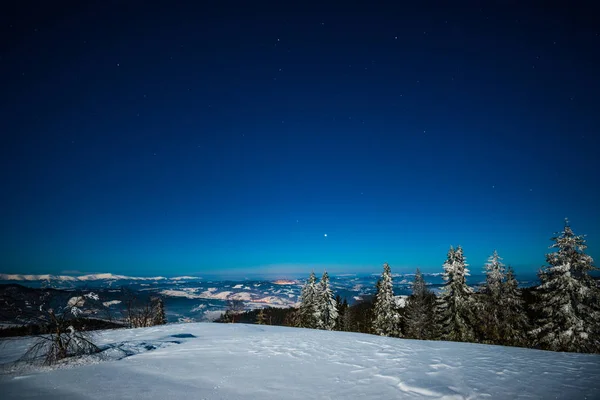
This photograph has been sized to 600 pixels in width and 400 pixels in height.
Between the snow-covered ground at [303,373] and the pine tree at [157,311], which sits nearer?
the snow-covered ground at [303,373]

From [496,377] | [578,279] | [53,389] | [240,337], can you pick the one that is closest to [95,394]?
[53,389]

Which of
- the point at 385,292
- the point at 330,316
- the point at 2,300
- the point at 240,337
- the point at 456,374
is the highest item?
the point at 2,300

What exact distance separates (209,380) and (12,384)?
3181 mm

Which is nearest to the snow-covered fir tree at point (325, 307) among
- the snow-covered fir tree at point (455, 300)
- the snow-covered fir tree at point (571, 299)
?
the snow-covered fir tree at point (455, 300)

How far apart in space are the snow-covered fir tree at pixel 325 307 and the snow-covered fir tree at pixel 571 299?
67.0ft

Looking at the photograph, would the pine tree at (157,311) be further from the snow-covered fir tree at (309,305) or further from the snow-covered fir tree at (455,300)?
the snow-covered fir tree at (455,300)

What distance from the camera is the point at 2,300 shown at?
7125mm

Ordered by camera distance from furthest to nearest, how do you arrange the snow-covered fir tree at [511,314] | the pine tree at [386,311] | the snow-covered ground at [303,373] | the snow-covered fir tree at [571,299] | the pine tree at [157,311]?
the pine tree at [386,311]
the pine tree at [157,311]
the snow-covered fir tree at [511,314]
the snow-covered fir tree at [571,299]
the snow-covered ground at [303,373]

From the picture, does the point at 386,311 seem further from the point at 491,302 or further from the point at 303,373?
the point at 303,373

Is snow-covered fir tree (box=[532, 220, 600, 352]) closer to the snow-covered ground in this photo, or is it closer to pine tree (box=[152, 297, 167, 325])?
the snow-covered ground

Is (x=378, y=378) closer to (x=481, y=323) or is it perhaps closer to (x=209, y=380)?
(x=209, y=380)

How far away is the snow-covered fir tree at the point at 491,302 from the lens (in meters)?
24.1

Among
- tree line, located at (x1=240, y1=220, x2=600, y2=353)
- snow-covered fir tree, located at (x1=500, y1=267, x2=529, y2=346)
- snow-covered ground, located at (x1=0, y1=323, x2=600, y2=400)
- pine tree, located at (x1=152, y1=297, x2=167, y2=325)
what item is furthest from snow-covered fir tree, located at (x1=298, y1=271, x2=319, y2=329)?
snow-covered ground, located at (x1=0, y1=323, x2=600, y2=400)

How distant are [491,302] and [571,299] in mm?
8144
